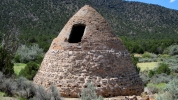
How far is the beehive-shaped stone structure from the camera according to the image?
9.99m

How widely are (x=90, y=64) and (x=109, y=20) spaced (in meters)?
41.8

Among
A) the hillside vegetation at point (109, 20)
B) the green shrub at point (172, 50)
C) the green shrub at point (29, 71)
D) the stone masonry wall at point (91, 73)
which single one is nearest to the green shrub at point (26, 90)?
the stone masonry wall at point (91, 73)

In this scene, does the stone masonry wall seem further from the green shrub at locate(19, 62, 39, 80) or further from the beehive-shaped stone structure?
the green shrub at locate(19, 62, 39, 80)

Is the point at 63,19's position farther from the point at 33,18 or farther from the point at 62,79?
the point at 62,79

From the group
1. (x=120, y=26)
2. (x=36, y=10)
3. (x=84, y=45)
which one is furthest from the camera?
(x=120, y=26)

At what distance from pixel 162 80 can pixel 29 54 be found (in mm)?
18845

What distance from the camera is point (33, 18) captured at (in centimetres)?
4697

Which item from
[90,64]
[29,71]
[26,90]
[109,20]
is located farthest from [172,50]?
[26,90]

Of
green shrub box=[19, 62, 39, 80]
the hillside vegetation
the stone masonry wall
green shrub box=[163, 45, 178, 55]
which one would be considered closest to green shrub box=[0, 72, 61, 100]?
the stone masonry wall

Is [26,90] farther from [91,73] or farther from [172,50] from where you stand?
[172,50]

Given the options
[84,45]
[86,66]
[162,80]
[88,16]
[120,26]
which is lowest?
[162,80]

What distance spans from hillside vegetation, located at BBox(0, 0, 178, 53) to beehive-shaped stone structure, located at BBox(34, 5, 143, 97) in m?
24.8

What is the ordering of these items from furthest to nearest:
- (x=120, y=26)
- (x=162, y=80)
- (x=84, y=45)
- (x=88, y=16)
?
(x=120, y=26), (x=162, y=80), (x=88, y=16), (x=84, y=45)

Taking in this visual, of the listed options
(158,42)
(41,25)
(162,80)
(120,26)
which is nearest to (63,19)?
(41,25)
